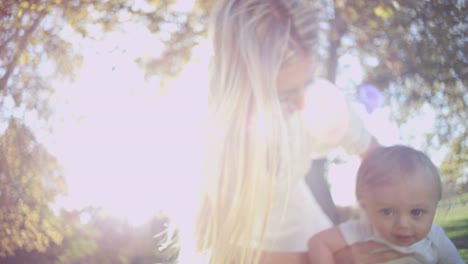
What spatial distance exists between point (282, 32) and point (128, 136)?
3.44m

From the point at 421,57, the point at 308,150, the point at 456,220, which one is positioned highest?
the point at 421,57

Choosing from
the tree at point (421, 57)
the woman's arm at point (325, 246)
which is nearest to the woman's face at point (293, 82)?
the woman's arm at point (325, 246)

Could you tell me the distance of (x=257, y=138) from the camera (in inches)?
66.4

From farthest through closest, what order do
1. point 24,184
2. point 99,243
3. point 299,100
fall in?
1. point 99,243
2. point 24,184
3. point 299,100

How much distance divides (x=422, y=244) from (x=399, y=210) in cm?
18

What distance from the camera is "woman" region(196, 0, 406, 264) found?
167 cm

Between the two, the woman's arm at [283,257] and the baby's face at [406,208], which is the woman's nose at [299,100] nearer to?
the baby's face at [406,208]

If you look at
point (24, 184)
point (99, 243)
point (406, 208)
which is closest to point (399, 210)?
point (406, 208)

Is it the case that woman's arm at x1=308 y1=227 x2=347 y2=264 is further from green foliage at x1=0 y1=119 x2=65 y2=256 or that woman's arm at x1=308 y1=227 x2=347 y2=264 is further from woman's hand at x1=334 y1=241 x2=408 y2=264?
green foliage at x1=0 y1=119 x2=65 y2=256

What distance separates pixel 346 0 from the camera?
406cm

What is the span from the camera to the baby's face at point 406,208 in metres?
1.60

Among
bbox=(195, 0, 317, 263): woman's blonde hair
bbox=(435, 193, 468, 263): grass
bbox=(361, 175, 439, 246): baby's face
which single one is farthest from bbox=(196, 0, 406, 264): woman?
bbox=(435, 193, 468, 263): grass

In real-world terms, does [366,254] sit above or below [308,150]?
below

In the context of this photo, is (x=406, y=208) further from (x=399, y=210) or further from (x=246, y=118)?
(x=246, y=118)
